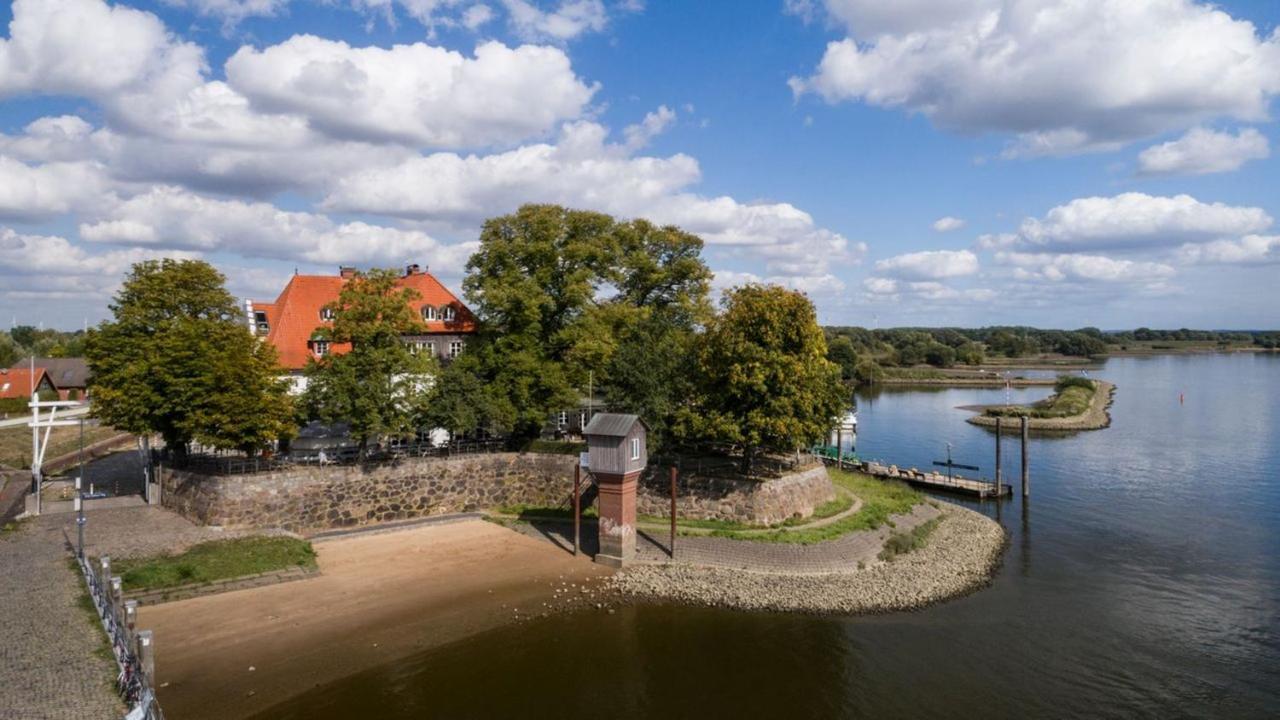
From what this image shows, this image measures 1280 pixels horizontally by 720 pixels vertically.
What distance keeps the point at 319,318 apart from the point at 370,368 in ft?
43.4

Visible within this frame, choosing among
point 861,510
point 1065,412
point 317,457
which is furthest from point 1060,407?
point 317,457

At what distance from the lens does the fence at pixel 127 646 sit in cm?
1488

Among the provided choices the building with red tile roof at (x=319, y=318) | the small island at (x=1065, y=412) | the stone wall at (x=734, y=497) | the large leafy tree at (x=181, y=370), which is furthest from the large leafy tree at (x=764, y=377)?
the small island at (x=1065, y=412)

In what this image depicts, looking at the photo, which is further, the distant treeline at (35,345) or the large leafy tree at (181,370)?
the distant treeline at (35,345)

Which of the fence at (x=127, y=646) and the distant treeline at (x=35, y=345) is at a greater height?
the distant treeline at (x=35, y=345)

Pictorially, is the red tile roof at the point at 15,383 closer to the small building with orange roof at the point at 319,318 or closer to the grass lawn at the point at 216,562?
the small building with orange roof at the point at 319,318

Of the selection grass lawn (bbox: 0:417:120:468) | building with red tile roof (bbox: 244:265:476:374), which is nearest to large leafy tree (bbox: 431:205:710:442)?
building with red tile roof (bbox: 244:265:476:374)

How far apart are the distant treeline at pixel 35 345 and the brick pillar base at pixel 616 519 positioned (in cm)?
2644

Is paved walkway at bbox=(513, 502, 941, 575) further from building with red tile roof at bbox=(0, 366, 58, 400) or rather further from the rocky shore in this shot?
building with red tile roof at bbox=(0, 366, 58, 400)

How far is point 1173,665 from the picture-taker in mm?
23469

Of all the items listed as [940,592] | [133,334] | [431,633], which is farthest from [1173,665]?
[133,334]

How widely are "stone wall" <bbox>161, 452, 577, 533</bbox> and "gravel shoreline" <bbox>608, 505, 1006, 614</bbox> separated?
1094cm

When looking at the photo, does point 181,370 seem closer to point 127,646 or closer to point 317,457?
point 317,457

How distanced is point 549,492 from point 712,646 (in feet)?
55.9
